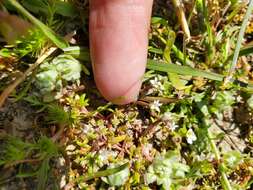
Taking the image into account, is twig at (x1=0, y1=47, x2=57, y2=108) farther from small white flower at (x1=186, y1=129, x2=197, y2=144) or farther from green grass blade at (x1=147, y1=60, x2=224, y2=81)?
small white flower at (x1=186, y1=129, x2=197, y2=144)

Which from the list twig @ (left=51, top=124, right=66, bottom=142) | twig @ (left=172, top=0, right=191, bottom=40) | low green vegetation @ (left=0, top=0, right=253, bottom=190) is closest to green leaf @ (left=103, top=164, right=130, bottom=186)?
low green vegetation @ (left=0, top=0, right=253, bottom=190)

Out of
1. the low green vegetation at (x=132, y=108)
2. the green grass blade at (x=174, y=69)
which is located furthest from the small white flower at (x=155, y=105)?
the green grass blade at (x=174, y=69)

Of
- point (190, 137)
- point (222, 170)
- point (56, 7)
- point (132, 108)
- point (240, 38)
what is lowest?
point (222, 170)

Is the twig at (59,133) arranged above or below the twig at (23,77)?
below

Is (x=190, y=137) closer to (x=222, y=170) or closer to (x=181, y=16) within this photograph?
(x=222, y=170)

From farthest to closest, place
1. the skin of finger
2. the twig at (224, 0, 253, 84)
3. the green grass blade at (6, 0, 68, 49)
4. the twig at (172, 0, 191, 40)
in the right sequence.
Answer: the twig at (172, 0, 191, 40), the twig at (224, 0, 253, 84), the skin of finger, the green grass blade at (6, 0, 68, 49)

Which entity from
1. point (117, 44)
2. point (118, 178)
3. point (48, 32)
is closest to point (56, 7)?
point (48, 32)

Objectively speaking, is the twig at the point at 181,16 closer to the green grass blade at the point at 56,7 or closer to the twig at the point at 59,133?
the green grass blade at the point at 56,7
